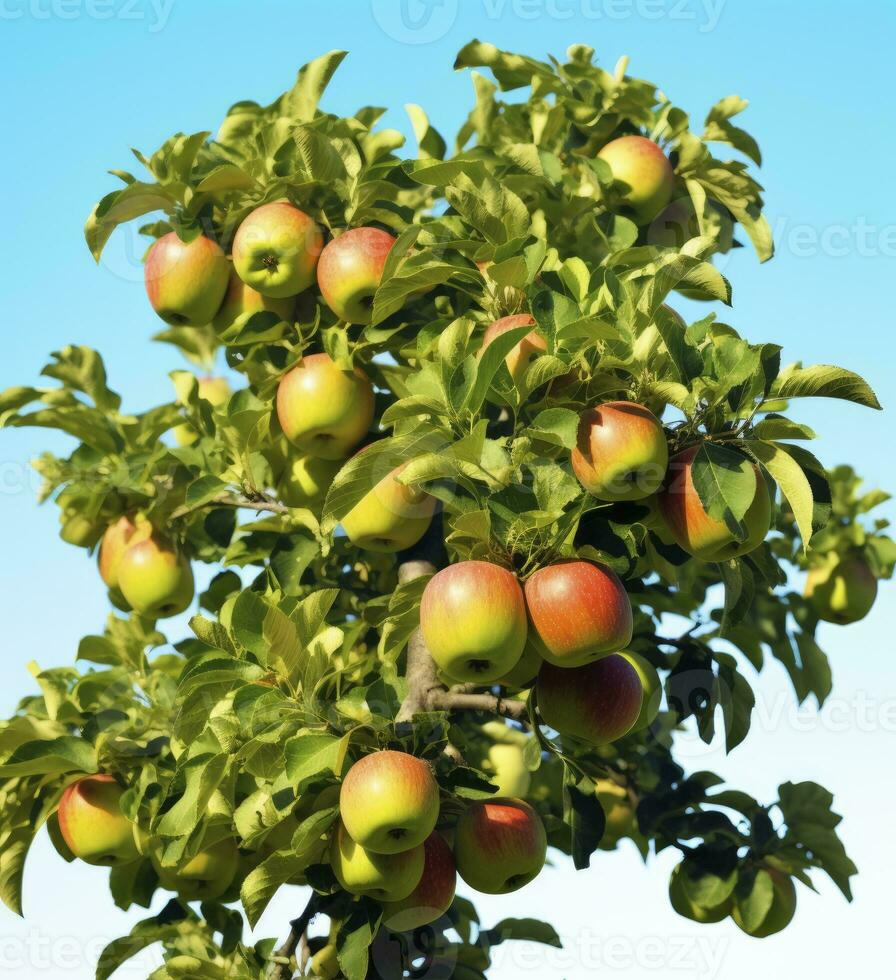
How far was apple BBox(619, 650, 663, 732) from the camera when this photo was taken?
13.5 ft

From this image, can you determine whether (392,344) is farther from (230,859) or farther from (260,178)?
(230,859)

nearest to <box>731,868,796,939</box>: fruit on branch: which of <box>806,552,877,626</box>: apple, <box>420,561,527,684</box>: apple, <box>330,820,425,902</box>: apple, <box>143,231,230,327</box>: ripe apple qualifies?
<box>806,552,877,626</box>: apple

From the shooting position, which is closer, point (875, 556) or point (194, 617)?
point (194, 617)

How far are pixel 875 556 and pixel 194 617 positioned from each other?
328 centimetres

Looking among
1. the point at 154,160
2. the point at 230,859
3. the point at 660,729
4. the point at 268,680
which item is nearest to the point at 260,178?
the point at 154,160

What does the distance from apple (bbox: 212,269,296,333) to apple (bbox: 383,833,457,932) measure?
1.90 m

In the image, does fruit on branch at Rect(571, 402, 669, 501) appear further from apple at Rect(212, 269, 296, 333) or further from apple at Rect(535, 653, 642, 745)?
apple at Rect(212, 269, 296, 333)

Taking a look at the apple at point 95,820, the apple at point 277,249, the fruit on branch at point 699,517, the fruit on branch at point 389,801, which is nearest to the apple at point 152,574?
the apple at point 95,820

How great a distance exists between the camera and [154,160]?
4359 mm

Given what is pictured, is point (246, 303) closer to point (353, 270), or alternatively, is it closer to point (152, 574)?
point (353, 270)

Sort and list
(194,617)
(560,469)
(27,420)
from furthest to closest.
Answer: (27,420) → (194,617) → (560,469)

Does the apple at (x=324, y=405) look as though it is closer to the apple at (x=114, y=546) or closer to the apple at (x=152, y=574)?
the apple at (x=152, y=574)

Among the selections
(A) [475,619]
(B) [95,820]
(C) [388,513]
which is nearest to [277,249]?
(C) [388,513]

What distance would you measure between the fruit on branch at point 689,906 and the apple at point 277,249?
2.52 m
